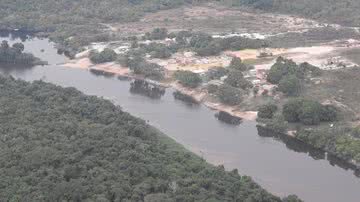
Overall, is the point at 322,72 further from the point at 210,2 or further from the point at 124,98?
the point at 210,2

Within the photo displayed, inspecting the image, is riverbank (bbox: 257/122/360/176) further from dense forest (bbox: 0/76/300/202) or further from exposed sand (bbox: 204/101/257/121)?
dense forest (bbox: 0/76/300/202)

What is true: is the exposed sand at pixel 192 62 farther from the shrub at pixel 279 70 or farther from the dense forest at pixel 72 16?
the dense forest at pixel 72 16

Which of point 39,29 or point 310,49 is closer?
point 310,49

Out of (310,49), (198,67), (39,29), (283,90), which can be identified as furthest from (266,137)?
(39,29)

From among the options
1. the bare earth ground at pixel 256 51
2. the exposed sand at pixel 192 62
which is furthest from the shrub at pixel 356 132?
the exposed sand at pixel 192 62

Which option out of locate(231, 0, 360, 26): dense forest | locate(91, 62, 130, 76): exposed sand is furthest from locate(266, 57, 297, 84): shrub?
locate(231, 0, 360, 26): dense forest
